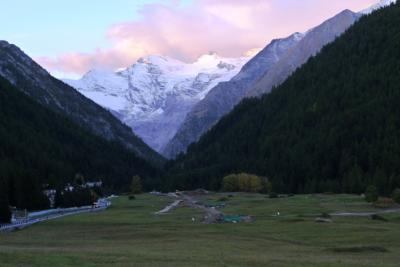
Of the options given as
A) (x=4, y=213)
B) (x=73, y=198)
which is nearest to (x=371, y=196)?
(x=4, y=213)

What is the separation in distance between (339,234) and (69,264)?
42.2 meters

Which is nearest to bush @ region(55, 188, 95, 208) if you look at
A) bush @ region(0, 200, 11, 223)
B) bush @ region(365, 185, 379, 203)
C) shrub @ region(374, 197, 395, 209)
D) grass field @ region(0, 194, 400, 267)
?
bush @ region(0, 200, 11, 223)

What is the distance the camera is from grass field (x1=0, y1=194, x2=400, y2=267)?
→ 4721cm

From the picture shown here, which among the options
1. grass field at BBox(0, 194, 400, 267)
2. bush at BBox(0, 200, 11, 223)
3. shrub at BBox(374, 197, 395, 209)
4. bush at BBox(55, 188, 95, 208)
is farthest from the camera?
bush at BBox(55, 188, 95, 208)

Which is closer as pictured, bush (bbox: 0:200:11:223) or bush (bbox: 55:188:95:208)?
bush (bbox: 0:200:11:223)

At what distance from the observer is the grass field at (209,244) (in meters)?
47.2

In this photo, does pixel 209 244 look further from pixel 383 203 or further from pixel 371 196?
pixel 371 196

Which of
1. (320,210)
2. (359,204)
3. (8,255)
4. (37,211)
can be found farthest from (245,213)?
(8,255)

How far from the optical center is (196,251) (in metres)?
57.3

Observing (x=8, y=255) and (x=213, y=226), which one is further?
(x=213, y=226)

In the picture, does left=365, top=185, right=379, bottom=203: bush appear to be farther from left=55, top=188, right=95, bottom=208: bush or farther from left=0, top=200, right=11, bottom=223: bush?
left=55, top=188, right=95, bottom=208: bush

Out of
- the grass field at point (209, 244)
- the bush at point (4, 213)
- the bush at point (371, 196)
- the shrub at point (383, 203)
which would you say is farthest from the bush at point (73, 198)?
the shrub at point (383, 203)

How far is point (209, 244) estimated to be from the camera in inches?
2594

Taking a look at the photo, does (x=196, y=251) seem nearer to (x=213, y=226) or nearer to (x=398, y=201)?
(x=213, y=226)
